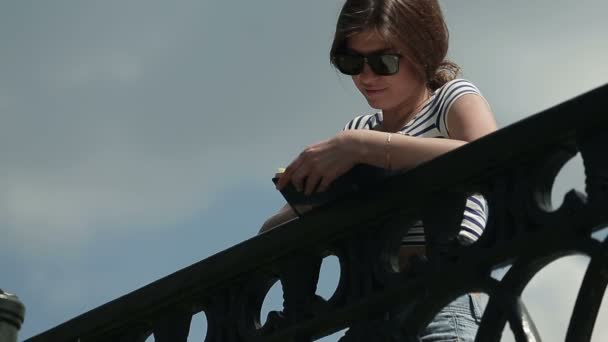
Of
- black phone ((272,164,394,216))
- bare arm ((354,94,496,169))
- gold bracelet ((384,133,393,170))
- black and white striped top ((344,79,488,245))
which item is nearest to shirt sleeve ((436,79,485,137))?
black and white striped top ((344,79,488,245))

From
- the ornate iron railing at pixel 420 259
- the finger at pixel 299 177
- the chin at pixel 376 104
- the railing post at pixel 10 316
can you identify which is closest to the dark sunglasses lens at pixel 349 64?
the chin at pixel 376 104

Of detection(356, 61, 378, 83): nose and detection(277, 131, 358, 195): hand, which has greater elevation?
detection(356, 61, 378, 83): nose

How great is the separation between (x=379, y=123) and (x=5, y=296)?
A: 1.36 m

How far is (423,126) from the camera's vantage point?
4168 mm

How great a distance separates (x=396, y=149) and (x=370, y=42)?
2.57 feet

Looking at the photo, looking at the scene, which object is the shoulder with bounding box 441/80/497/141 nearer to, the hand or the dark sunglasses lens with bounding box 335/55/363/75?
the dark sunglasses lens with bounding box 335/55/363/75

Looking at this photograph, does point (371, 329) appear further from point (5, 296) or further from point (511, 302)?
point (5, 296)

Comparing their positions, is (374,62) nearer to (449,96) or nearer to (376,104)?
(376,104)

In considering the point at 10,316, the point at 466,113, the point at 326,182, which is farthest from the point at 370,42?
the point at 10,316

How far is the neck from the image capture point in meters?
4.34

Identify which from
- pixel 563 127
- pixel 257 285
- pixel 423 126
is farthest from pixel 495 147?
pixel 423 126

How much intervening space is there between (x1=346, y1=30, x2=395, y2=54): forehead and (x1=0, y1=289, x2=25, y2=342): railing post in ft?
4.09

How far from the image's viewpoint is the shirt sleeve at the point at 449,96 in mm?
4055

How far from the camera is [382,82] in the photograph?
4254 millimetres
